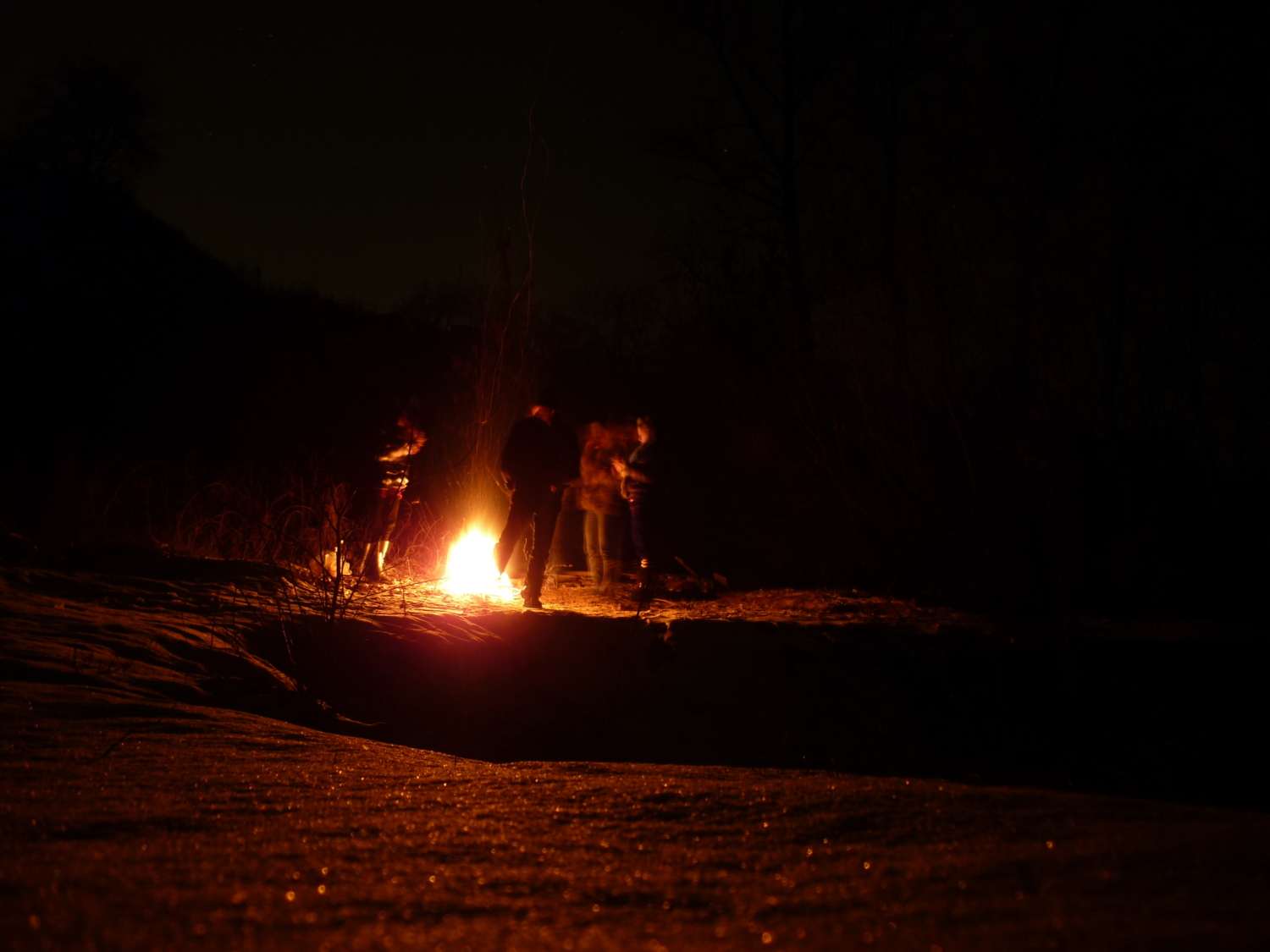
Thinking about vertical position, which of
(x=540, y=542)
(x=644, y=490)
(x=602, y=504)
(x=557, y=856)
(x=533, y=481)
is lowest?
(x=557, y=856)

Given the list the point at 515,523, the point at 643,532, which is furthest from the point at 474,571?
the point at 643,532

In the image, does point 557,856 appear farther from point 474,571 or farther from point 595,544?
point 595,544

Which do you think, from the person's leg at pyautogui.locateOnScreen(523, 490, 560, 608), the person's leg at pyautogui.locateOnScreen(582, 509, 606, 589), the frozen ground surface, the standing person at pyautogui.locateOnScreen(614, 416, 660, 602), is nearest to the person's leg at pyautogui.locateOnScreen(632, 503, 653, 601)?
the standing person at pyautogui.locateOnScreen(614, 416, 660, 602)

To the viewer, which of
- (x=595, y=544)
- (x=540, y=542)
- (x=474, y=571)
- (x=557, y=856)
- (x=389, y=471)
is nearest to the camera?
(x=557, y=856)

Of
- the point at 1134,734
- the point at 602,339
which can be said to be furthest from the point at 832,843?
the point at 602,339

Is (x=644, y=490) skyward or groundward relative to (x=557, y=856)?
skyward

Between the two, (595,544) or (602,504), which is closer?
(602,504)

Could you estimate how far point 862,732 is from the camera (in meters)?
5.44

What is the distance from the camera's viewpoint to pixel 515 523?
7898 millimetres

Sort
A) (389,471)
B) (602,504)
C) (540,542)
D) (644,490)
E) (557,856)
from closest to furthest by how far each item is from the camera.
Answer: (557,856) → (540,542) → (389,471) → (644,490) → (602,504)

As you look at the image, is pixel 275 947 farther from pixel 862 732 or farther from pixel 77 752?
pixel 862 732

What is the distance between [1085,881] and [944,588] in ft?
25.7

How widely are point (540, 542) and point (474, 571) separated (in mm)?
1294

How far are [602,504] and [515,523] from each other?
1.77m
